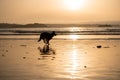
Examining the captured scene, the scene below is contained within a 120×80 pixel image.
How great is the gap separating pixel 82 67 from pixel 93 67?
0.50 metres

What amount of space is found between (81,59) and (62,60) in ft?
3.42

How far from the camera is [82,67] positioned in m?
17.1

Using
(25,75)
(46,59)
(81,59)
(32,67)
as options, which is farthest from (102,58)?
(25,75)

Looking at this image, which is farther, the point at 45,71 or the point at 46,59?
the point at 46,59

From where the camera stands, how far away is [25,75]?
48.6 feet

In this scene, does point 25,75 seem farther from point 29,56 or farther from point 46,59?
point 29,56

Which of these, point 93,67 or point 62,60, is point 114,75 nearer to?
point 93,67

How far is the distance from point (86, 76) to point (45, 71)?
1.99 meters

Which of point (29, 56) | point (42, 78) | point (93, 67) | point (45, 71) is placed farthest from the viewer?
point (29, 56)

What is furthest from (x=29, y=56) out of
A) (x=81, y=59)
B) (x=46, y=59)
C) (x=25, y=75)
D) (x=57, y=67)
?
(x=25, y=75)

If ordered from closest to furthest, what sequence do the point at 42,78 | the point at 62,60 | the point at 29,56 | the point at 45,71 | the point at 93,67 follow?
the point at 42,78 → the point at 45,71 → the point at 93,67 → the point at 62,60 → the point at 29,56

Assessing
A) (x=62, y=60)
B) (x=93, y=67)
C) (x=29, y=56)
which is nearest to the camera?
(x=93, y=67)

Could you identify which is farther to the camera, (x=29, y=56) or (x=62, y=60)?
(x=29, y=56)

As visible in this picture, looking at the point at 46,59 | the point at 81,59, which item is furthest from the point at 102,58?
the point at 46,59
